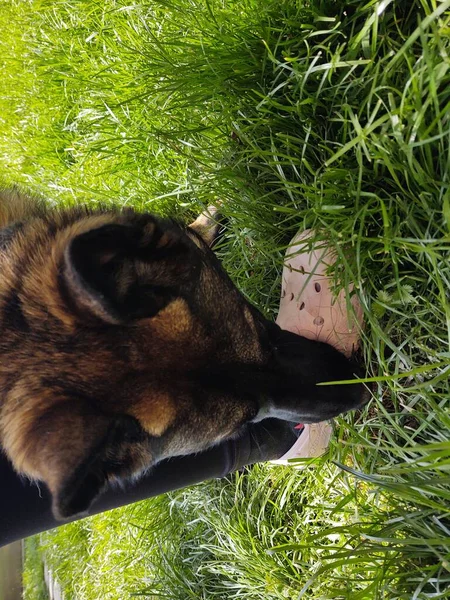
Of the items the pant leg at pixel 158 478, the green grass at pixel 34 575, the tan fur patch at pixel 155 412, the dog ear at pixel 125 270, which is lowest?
the green grass at pixel 34 575

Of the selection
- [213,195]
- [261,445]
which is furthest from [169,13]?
Answer: [261,445]

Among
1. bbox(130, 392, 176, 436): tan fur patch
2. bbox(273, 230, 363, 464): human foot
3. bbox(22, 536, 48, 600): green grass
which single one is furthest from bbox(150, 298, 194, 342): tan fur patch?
bbox(22, 536, 48, 600): green grass

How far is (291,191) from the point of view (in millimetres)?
2543

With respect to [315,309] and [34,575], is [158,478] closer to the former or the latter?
[315,309]

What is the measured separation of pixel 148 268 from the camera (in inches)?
72.5

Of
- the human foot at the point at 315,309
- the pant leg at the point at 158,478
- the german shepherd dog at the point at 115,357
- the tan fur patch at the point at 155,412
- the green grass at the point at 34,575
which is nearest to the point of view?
the german shepherd dog at the point at 115,357

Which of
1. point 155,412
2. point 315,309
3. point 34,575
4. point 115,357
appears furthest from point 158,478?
point 34,575

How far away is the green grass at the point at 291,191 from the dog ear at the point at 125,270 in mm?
656

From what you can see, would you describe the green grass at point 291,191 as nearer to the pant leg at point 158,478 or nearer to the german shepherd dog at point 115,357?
the pant leg at point 158,478

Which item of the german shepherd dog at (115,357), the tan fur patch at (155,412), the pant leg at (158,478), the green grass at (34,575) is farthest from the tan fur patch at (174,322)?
the green grass at (34,575)

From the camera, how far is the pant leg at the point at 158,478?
2.09m

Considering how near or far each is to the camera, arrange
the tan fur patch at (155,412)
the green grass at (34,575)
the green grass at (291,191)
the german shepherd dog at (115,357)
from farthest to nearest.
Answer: the green grass at (34,575), the green grass at (291,191), the tan fur patch at (155,412), the german shepherd dog at (115,357)

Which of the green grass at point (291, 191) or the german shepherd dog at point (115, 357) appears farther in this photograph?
the green grass at point (291, 191)

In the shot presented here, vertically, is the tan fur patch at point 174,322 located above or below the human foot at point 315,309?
above
